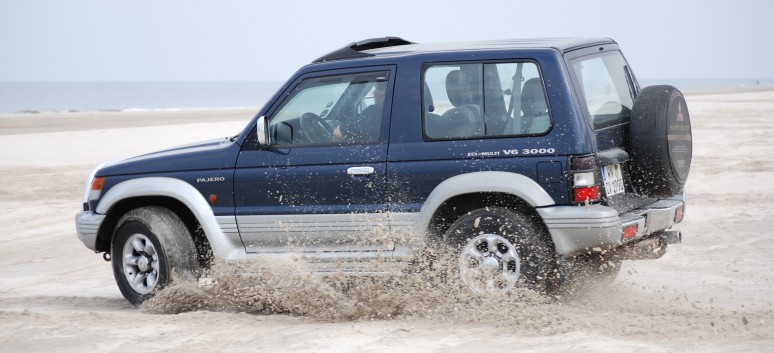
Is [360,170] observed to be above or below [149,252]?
above

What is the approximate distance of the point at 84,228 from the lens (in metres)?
7.71

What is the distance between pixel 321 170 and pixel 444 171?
84 centimetres

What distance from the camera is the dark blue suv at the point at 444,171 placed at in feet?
20.7

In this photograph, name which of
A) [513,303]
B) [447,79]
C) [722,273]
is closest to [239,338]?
[513,303]

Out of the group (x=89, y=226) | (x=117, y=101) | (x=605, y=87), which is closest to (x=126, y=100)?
(x=117, y=101)

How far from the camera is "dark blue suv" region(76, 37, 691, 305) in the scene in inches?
249

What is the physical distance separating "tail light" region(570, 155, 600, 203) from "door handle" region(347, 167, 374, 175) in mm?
1269

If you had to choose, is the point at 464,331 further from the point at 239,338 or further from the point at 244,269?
the point at 244,269

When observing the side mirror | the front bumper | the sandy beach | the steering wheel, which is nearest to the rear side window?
the sandy beach

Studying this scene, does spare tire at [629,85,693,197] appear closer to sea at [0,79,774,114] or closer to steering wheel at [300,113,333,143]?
steering wheel at [300,113,333,143]

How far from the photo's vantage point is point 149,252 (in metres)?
7.54

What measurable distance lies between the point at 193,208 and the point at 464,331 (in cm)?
215

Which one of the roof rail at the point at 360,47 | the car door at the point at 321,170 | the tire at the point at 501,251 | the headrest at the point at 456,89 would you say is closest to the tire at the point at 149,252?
the car door at the point at 321,170

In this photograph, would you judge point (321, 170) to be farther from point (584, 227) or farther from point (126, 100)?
point (126, 100)
